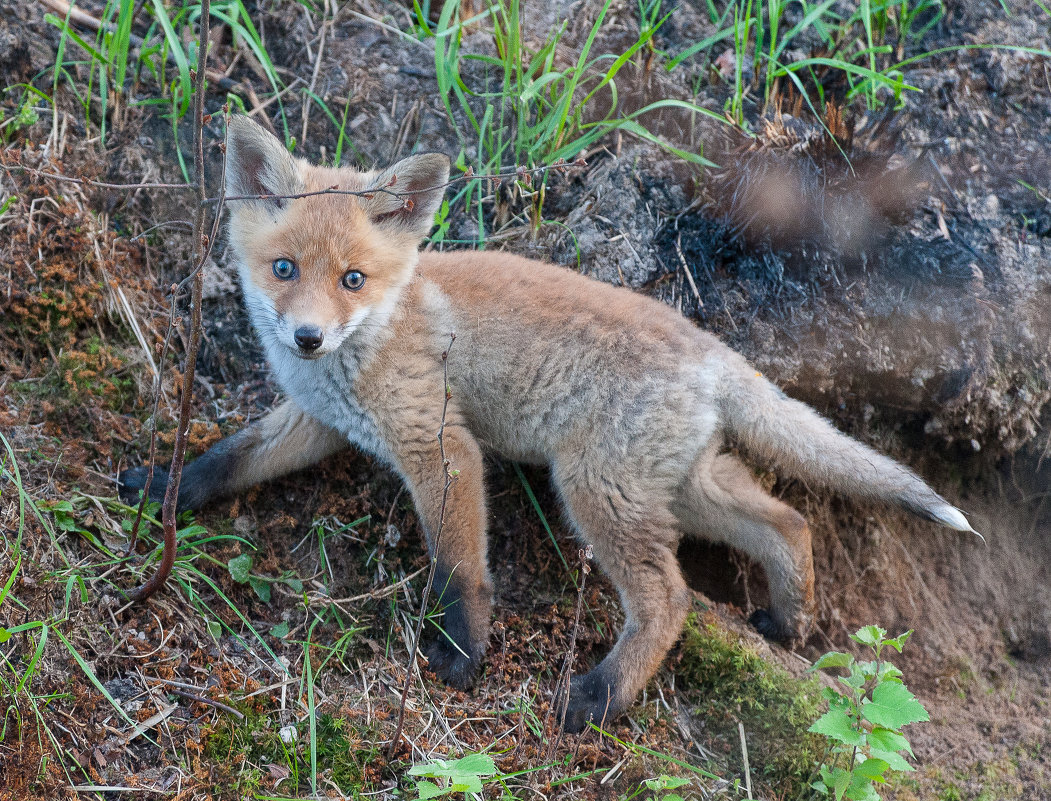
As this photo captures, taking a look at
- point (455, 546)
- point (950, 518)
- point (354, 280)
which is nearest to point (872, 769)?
point (950, 518)

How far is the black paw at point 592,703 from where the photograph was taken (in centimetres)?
284

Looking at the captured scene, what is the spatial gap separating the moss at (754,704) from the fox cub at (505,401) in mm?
275

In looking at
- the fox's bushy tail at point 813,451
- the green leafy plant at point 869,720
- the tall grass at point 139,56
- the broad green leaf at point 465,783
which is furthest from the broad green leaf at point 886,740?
the tall grass at point 139,56

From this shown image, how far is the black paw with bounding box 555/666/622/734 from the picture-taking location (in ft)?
9.32

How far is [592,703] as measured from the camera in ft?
9.45

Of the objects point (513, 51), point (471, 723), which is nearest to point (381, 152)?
point (513, 51)

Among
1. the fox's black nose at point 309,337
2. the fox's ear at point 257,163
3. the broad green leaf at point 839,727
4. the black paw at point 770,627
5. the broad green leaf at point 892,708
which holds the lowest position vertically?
the black paw at point 770,627

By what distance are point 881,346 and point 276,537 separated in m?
2.83

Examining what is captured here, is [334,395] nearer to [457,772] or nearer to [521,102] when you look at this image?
[457,772]

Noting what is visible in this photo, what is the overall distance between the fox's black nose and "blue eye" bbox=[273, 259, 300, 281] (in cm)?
30

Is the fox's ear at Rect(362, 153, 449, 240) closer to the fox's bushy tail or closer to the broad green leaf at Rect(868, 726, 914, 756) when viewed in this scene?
the fox's bushy tail

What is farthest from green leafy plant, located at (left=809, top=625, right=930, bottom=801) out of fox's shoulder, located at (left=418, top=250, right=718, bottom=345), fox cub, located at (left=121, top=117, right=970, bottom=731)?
fox's shoulder, located at (left=418, top=250, right=718, bottom=345)

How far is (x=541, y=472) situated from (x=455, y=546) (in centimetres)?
73

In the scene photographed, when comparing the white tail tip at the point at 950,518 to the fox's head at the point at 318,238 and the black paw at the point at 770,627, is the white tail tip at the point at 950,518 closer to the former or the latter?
the black paw at the point at 770,627
